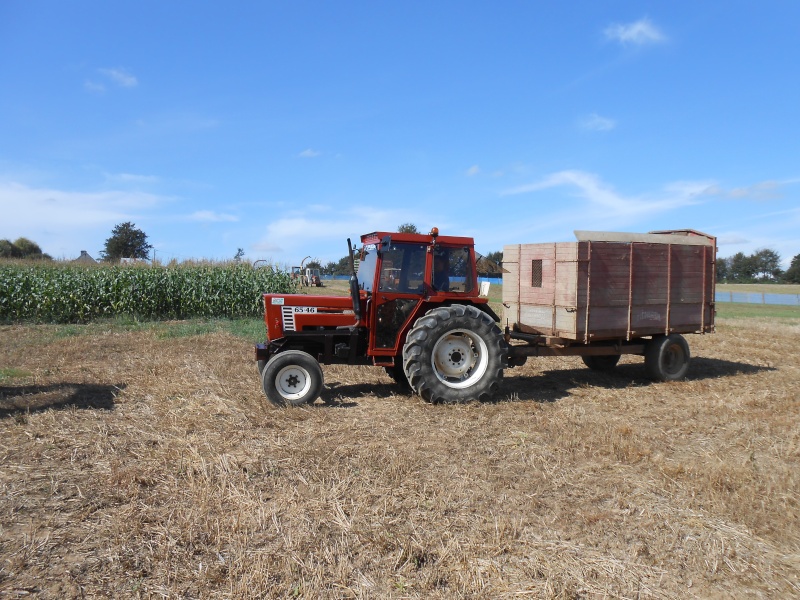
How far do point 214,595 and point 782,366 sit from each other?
37.2ft

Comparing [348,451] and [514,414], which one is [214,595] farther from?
[514,414]

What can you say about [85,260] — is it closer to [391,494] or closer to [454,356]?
[454,356]

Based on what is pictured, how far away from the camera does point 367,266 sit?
8.07m

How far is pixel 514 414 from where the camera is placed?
7.24 metres

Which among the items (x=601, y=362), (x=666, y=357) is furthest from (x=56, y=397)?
(x=666, y=357)

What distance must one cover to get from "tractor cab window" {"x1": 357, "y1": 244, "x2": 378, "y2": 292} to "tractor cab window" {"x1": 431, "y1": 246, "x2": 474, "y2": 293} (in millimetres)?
778

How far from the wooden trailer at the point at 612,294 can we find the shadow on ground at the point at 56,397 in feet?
17.9

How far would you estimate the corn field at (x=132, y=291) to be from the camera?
17094 mm

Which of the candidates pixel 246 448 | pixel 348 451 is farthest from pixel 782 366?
pixel 246 448

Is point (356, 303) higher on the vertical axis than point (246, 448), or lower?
higher

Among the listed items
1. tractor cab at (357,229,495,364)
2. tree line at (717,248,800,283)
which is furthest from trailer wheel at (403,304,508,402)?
tree line at (717,248,800,283)

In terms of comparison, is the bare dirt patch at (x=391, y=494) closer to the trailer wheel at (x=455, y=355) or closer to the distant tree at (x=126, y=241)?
the trailer wheel at (x=455, y=355)

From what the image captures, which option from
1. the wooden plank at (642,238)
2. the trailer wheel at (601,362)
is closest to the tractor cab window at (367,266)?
the wooden plank at (642,238)

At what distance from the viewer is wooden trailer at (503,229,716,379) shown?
337 inches
